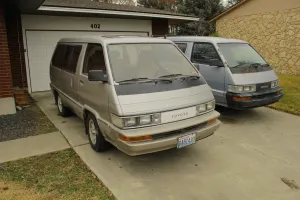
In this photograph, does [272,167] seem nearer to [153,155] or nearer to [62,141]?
[153,155]

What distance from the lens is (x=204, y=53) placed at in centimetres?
709

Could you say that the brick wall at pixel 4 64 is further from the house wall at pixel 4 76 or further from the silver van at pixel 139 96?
the silver van at pixel 139 96

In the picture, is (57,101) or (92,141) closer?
(92,141)

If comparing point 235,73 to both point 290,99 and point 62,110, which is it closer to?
Result: point 290,99

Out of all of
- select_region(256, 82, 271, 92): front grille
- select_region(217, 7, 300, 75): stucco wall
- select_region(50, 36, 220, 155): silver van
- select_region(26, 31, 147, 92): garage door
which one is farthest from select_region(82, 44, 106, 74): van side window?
select_region(217, 7, 300, 75): stucco wall

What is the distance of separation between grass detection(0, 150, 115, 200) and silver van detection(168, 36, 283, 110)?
148 inches

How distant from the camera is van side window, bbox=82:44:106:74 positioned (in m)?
4.40

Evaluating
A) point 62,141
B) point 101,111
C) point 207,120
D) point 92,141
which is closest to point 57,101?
point 62,141

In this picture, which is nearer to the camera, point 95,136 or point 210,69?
point 95,136

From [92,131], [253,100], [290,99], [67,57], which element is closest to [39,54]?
[67,57]

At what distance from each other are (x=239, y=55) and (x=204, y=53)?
891 millimetres

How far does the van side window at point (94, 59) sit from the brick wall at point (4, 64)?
10.2ft

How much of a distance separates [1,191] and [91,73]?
199 cm

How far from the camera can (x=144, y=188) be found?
3.57m
